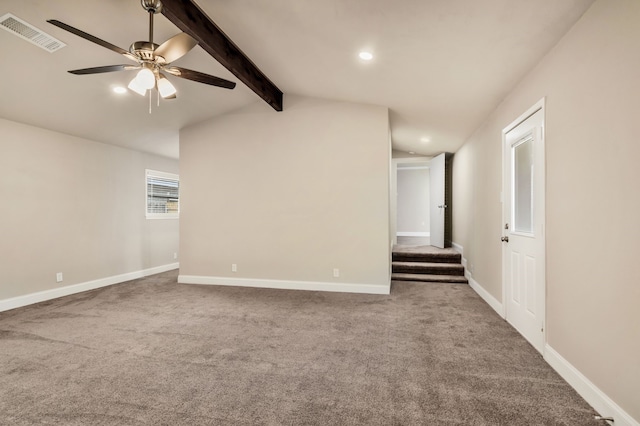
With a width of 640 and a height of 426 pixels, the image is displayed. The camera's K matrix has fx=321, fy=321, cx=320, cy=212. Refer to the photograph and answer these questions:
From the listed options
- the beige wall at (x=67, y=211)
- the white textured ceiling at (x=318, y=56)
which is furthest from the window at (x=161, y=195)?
the white textured ceiling at (x=318, y=56)

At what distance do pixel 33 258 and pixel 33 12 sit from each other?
332cm

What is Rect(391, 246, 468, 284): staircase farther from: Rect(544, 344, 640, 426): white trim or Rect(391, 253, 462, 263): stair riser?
Rect(544, 344, 640, 426): white trim

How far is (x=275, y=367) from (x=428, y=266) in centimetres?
411

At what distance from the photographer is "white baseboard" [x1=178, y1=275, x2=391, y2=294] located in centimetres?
478

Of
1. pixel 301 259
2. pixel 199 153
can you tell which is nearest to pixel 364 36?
pixel 301 259

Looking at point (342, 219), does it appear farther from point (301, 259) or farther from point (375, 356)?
point (375, 356)

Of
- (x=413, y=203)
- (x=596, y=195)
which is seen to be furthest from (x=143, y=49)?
(x=413, y=203)

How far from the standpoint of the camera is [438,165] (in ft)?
23.3

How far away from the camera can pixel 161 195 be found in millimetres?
6754

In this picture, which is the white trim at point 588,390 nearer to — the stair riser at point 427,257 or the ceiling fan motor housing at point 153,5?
the stair riser at point 427,257

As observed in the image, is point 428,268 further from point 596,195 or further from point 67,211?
point 67,211

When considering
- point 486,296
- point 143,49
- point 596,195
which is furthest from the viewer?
point 486,296

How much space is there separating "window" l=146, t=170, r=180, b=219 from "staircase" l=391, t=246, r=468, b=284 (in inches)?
191

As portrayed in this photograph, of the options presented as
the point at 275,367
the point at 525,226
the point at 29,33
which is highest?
the point at 29,33
